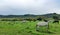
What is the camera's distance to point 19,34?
1580 centimetres

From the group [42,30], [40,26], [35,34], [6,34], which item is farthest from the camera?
[40,26]

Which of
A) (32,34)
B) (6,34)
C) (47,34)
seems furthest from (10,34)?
(47,34)

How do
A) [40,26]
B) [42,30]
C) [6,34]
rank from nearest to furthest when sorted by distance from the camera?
[6,34] → [42,30] → [40,26]

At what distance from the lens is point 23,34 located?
15930 millimetres

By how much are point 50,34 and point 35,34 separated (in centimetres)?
158

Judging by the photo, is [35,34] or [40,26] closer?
[35,34]

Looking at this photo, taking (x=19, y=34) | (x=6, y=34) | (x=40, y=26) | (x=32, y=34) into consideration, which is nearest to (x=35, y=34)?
(x=32, y=34)

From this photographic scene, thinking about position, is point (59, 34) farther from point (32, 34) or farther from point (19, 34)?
point (19, 34)

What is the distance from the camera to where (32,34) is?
16.3 m

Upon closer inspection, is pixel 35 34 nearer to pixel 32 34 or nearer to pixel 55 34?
pixel 32 34

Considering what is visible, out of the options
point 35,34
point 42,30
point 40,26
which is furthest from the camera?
point 40,26

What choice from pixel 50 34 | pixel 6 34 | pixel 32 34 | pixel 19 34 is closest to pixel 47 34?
pixel 50 34

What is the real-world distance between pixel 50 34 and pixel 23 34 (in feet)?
8.93

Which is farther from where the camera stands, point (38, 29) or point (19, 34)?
point (38, 29)
